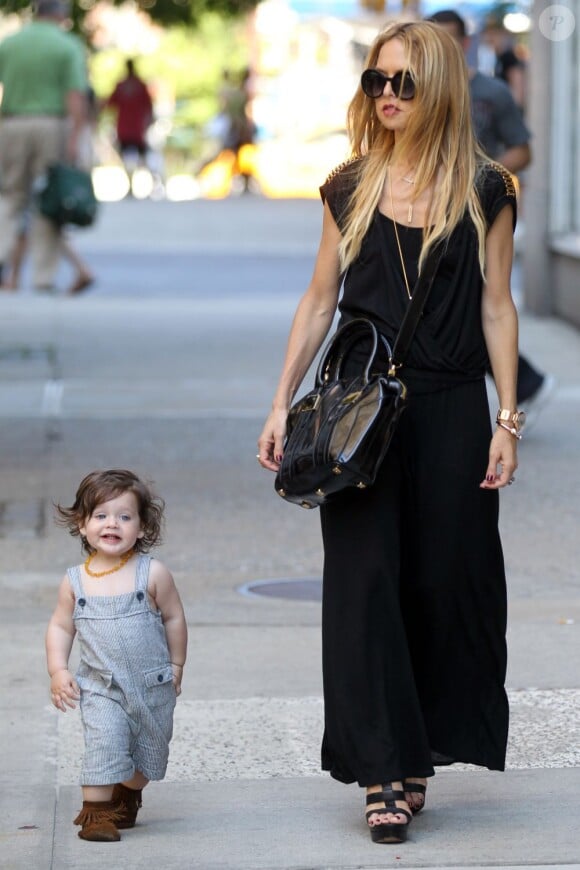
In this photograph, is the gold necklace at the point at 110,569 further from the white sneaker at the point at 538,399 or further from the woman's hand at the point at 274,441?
the white sneaker at the point at 538,399

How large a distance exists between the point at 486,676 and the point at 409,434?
61 centimetres

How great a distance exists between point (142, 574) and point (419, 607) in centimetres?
65

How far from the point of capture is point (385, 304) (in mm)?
4223

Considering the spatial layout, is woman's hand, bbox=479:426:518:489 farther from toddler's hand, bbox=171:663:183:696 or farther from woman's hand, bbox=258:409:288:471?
toddler's hand, bbox=171:663:183:696

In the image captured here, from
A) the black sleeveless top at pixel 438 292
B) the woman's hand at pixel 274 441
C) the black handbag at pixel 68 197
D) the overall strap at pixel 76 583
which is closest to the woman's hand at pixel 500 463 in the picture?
the black sleeveless top at pixel 438 292

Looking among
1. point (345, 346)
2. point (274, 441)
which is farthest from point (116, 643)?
point (345, 346)

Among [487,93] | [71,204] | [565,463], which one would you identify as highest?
[487,93]

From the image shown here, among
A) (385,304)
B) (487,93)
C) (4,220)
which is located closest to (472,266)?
(385,304)

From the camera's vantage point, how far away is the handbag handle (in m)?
4.17

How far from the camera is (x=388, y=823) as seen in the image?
4156 mm

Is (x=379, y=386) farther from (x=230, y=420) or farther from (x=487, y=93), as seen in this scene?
(x=230, y=420)

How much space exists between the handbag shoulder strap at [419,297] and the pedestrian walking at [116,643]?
2.25 ft

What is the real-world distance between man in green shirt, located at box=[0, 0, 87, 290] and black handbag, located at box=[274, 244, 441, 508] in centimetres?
1005

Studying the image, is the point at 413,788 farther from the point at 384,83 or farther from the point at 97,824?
the point at 384,83
